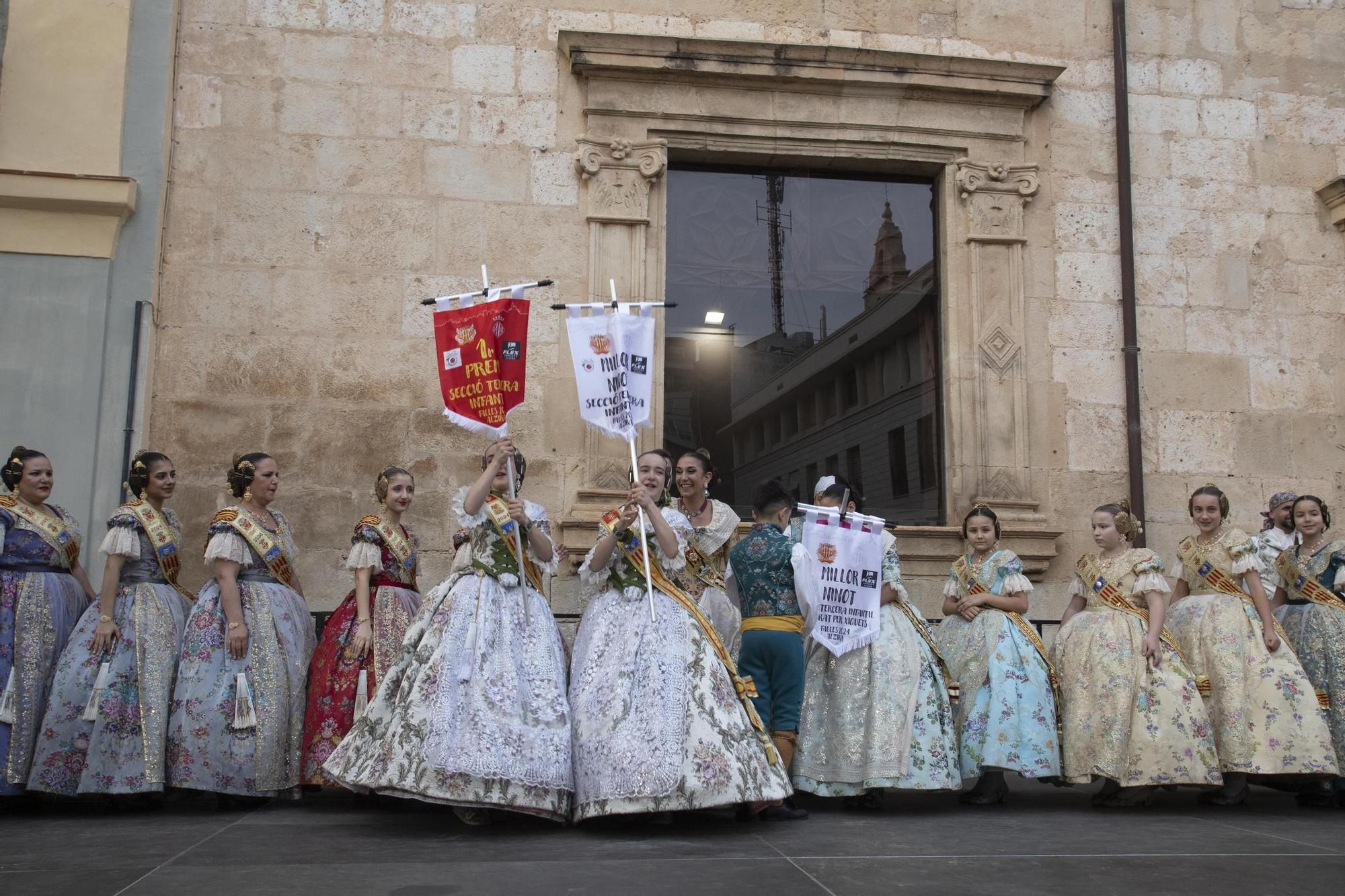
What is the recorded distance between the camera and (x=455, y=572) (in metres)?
6.00

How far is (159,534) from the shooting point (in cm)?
646

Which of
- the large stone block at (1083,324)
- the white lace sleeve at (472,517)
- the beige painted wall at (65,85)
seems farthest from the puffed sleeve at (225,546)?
the large stone block at (1083,324)

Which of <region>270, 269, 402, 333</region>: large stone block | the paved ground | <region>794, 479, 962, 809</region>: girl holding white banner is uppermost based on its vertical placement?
<region>270, 269, 402, 333</region>: large stone block

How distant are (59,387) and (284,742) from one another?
9.82ft

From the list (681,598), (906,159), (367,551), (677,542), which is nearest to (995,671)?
(681,598)

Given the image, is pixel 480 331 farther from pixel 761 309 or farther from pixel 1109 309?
pixel 1109 309

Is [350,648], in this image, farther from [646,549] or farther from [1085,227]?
[1085,227]

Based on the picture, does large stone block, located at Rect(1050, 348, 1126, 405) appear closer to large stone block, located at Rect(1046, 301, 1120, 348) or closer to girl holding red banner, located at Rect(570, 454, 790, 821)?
large stone block, located at Rect(1046, 301, 1120, 348)

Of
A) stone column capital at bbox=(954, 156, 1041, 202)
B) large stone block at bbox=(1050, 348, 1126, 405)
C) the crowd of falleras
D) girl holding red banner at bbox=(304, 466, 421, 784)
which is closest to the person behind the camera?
the crowd of falleras

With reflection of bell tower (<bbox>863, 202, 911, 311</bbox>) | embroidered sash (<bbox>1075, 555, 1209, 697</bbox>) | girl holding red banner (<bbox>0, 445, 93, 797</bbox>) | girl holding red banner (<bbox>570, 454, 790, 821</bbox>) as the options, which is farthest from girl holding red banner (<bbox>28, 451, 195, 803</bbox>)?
reflection of bell tower (<bbox>863, 202, 911, 311</bbox>)

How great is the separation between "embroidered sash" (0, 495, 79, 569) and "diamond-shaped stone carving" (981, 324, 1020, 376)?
574 centimetres

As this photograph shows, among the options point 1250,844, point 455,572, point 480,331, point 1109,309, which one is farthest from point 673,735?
point 1109,309

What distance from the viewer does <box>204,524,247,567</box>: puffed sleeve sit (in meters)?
6.36

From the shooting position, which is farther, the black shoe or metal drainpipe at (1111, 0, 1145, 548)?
metal drainpipe at (1111, 0, 1145, 548)
